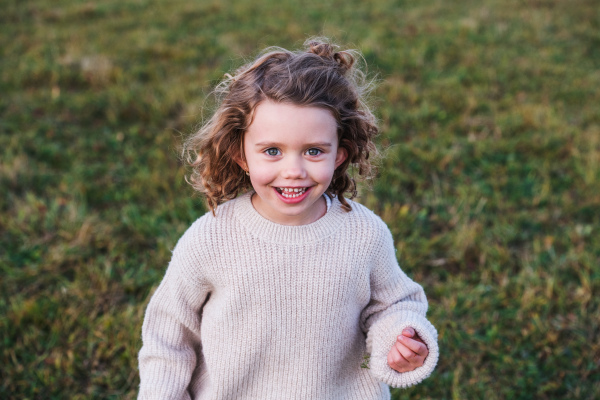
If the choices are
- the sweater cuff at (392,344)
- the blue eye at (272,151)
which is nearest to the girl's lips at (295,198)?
the blue eye at (272,151)

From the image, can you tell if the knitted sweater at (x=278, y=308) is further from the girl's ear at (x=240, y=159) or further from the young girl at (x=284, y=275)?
the girl's ear at (x=240, y=159)

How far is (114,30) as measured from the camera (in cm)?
768

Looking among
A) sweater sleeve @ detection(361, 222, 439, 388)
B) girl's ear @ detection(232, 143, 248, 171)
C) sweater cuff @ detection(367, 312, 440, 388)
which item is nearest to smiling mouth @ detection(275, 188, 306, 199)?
girl's ear @ detection(232, 143, 248, 171)

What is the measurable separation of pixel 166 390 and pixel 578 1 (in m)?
8.90

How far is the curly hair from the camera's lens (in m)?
1.63

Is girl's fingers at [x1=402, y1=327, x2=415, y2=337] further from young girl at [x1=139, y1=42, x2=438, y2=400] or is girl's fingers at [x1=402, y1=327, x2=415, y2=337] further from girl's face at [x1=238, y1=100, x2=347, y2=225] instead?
girl's face at [x1=238, y1=100, x2=347, y2=225]

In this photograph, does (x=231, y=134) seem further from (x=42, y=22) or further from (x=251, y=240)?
(x=42, y=22)

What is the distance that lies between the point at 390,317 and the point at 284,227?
0.46 metres

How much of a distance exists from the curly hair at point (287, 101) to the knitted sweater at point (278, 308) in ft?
0.37

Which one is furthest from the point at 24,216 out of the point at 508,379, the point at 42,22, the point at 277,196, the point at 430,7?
→ the point at 430,7

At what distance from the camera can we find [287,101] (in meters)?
1.60

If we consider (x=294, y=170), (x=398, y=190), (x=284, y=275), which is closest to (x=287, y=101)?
(x=294, y=170)

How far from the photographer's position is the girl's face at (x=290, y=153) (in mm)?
1604

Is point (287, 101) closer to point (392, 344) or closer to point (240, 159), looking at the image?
→ point (240, 159)
